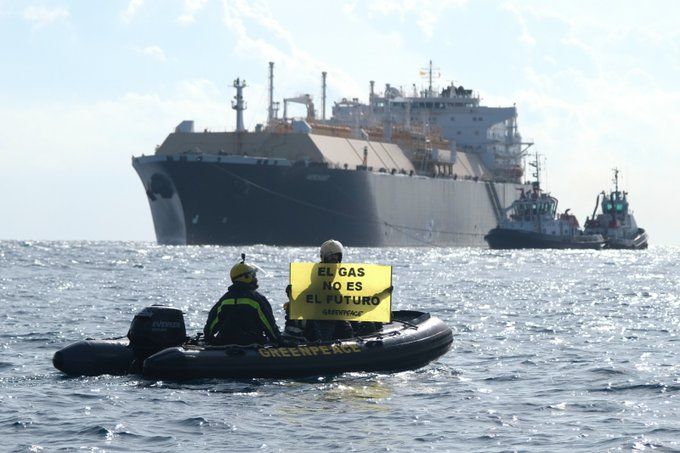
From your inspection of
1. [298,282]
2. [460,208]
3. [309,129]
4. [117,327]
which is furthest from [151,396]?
[460,208]

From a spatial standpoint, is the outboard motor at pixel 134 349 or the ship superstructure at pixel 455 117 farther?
the ship superstructure at pixel 455 117

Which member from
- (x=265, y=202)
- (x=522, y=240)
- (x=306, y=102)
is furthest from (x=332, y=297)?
(x=306, y=102)

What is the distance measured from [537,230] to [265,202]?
2407cm

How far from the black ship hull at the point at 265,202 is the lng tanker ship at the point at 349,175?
86 mm

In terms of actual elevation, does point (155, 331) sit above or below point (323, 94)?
below

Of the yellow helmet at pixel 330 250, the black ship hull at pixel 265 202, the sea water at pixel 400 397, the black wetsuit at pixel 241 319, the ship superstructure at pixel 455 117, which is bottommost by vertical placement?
the sea water at pixel 400 397

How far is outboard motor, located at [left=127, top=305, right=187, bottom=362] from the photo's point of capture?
19016 mm

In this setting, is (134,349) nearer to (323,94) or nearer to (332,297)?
(332,297)

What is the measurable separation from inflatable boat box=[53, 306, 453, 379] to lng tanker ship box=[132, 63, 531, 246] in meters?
66.8

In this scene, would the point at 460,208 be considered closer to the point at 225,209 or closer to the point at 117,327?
the point at 225,209

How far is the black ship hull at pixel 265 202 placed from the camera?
86438 millimetres

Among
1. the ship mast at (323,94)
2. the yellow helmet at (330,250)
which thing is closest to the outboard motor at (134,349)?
the yellow helmet at (330,250)

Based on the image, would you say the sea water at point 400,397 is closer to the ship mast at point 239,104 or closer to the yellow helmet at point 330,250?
the yellow helmet at point 330,250

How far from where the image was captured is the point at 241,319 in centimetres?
1873
